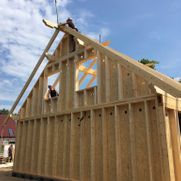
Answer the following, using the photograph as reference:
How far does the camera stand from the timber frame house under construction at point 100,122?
5.85m

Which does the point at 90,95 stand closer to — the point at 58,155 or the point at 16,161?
the point at 58,155

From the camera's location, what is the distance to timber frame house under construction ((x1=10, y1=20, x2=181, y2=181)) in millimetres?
5852

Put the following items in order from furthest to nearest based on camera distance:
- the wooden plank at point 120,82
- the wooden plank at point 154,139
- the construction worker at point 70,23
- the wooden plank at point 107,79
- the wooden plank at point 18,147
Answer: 1. the wooden plank at point 18,147
2. the construction worker at point 70,23
3. the wooden plank at point 107,79
4. the wooden plank at point 120,82
5. the wooden plank at point 154,139

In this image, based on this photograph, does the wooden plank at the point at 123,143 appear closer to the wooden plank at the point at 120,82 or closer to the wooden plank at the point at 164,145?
the wooden plank at the point at 120,82

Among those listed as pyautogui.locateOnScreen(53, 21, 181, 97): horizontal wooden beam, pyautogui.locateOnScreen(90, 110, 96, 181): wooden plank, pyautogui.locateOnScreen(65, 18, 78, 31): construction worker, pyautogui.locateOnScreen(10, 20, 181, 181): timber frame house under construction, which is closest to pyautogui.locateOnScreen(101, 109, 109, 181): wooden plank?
pyautogui.locateOnScreen(10, 20, 181, 181): timber frame house under construction

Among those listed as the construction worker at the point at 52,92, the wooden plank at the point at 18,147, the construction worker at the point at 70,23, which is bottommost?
the wooden plank at the point at 18,147

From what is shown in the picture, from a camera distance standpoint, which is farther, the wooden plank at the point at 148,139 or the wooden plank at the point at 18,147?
the wooden plank at the point at 18,147

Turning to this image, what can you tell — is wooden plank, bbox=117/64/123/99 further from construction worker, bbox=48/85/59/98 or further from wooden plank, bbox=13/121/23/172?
wooden plank, bbox=13/121/23/172

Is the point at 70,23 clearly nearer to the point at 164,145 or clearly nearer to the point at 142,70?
the point at 142,70

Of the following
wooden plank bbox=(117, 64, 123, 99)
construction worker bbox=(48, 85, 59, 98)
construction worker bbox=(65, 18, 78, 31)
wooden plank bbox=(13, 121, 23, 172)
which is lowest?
wooden plank bbox=(13, 121, 23, 172)

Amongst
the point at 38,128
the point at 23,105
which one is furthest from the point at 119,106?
the point at 23,105

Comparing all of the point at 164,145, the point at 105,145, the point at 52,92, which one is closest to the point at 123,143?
the point at 105,145

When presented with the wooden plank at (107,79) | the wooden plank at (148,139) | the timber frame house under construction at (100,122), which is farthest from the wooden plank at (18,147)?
the wooden plank at (148,139)

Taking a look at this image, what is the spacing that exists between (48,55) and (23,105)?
3274 mm
